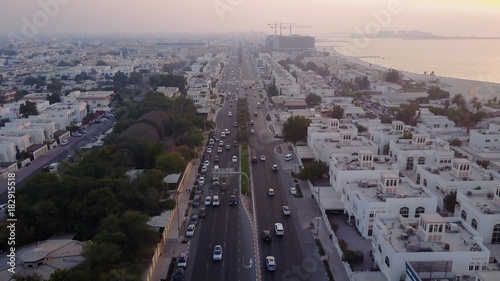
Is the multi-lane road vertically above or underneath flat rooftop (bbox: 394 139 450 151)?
underneath

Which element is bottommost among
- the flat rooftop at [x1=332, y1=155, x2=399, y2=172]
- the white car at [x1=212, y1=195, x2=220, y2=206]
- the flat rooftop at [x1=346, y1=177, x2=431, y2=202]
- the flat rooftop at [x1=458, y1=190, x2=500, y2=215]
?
the white car at [x1=212, y1=195, x2=220, y2=206]

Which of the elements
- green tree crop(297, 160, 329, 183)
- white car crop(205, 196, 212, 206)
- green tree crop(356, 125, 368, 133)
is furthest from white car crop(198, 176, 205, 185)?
green tree crop(356, 125, 368, 133)

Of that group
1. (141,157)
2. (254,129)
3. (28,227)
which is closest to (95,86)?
(254,129)

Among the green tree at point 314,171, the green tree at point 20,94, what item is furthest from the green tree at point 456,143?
the green tree at point 20,94

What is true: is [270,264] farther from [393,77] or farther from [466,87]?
[466,87]

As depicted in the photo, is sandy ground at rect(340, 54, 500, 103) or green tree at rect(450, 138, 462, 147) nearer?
green tree at rect(450, 138, 462, 147)

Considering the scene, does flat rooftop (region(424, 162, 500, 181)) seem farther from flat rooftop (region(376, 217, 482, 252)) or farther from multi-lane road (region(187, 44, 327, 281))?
multi-lane road (region(187, 44, 327, 281))
